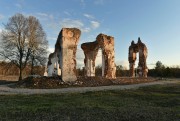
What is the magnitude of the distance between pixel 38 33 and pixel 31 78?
56.6 feet

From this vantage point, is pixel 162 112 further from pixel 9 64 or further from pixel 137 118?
pixel 9 64

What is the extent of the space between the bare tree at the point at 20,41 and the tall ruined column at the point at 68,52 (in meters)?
14.9

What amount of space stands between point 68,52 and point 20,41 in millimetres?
15906

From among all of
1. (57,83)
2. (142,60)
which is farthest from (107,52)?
(142,60)

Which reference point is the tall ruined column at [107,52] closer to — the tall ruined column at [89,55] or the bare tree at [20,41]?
the tall ruined column at [89,55]

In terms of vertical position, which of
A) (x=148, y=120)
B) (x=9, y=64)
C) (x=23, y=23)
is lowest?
(x=148, y=120)

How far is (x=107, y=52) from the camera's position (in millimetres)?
34406

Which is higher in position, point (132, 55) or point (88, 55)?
point (132, 55)

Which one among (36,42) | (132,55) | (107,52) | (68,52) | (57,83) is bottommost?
(57,83)

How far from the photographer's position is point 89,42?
39000 mm

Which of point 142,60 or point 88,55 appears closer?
point 88,55

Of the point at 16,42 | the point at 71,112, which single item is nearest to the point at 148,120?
the point at 71,112

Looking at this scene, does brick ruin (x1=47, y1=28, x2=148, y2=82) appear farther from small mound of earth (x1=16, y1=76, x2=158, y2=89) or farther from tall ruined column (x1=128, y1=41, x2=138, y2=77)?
small mound of earth (x1=16, y1=76, x2=158, y2=89)

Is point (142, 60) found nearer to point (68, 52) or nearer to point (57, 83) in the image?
point (68, 52)
